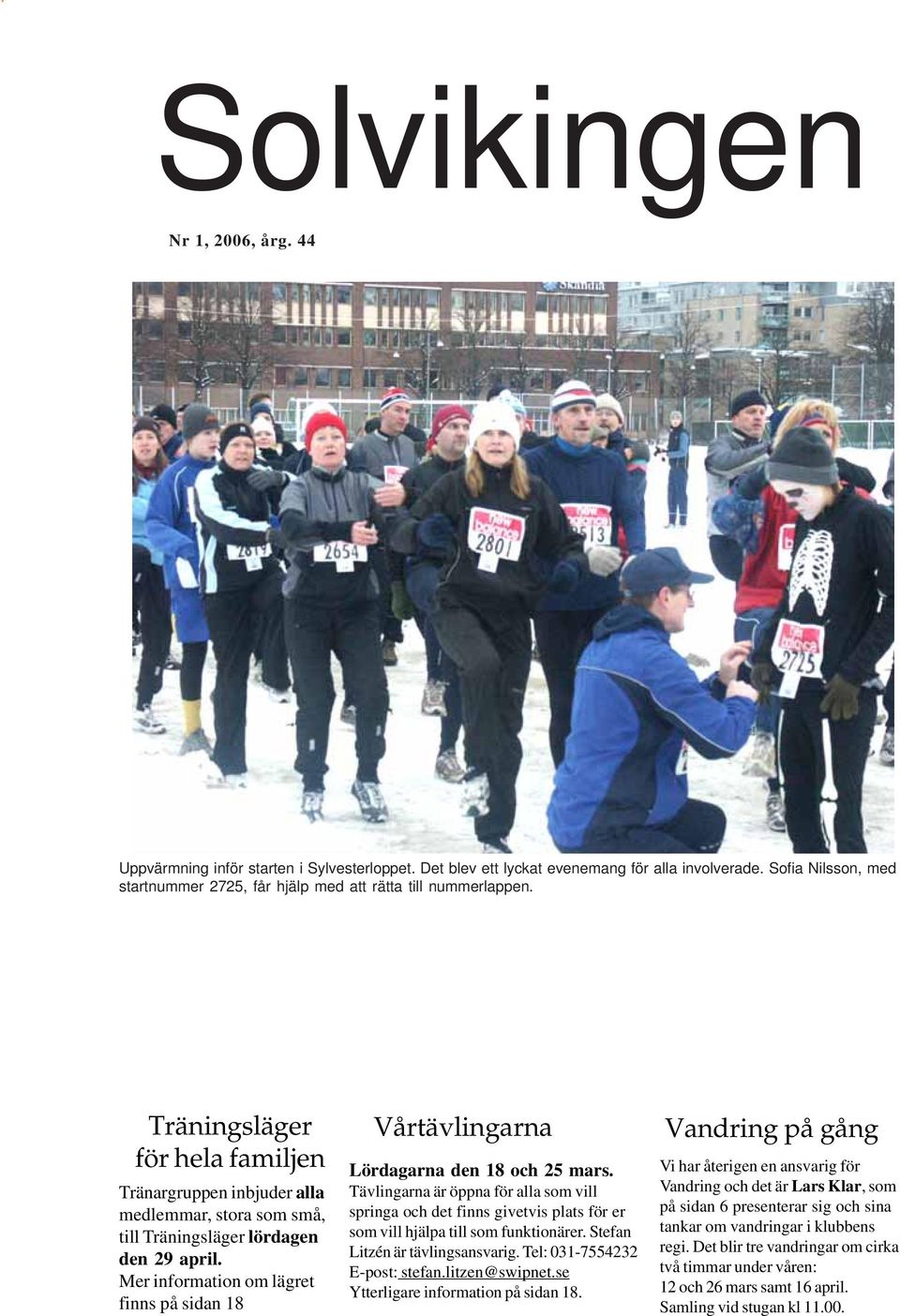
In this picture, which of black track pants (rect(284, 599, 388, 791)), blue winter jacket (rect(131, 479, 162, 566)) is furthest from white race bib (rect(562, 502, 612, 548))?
blue winter jacket (rect(131, 479, 162, 566))

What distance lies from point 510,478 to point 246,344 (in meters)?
19.9

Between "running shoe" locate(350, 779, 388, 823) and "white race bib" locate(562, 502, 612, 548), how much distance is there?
1211 mm

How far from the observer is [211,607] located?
6.10m

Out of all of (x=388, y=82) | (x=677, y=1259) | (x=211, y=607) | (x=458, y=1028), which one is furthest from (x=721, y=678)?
(x=211, y=607)

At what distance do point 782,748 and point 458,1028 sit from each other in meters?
1.30

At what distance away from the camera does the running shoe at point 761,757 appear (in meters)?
6.11

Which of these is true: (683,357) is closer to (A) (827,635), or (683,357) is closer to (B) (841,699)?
(A) (827,635)

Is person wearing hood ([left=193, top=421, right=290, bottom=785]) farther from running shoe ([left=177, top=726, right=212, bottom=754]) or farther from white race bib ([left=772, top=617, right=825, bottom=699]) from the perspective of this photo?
white race bib ([left=772, top=617, right=825, bottom=699])

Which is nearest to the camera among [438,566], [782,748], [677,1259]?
[677,1259]

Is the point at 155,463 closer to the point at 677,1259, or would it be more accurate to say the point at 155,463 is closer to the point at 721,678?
the point at 721,678

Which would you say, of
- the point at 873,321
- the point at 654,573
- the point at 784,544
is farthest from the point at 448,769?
the point at 873,321

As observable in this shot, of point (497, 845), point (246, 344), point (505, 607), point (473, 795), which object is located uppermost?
point (246, 344)

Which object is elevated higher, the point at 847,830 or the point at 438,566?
the point at 438,566

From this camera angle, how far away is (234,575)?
605 cm
